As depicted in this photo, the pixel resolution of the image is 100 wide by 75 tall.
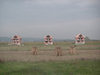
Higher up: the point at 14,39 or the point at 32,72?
the point at 14,39

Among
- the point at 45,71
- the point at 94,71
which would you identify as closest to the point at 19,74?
the point at 45,71

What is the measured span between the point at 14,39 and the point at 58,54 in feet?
100

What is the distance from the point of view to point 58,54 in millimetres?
16219

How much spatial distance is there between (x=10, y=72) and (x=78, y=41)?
1479 inches

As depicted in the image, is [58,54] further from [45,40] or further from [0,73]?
[45,40]

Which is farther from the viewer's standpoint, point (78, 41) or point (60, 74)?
point (78, 41)

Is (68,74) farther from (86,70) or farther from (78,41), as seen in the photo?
(78,41)

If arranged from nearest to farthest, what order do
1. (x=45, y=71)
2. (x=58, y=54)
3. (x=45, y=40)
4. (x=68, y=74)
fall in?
1. (x=68, y=74)
2. (x=45, y=71)
3. (x=58, y=54)
4. (x=45, y=40)

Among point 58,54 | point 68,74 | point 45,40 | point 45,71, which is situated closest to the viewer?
point 68,74

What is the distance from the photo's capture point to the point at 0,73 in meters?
8.68

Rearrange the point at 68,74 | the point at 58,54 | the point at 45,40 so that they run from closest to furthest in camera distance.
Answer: the point at 68,74
the point at 58,54
the point at 45,40

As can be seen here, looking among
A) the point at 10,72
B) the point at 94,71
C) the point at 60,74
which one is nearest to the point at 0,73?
the point at 10,72

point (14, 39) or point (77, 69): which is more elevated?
point (14, 39)

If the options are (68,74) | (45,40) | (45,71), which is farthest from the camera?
(45,40)
